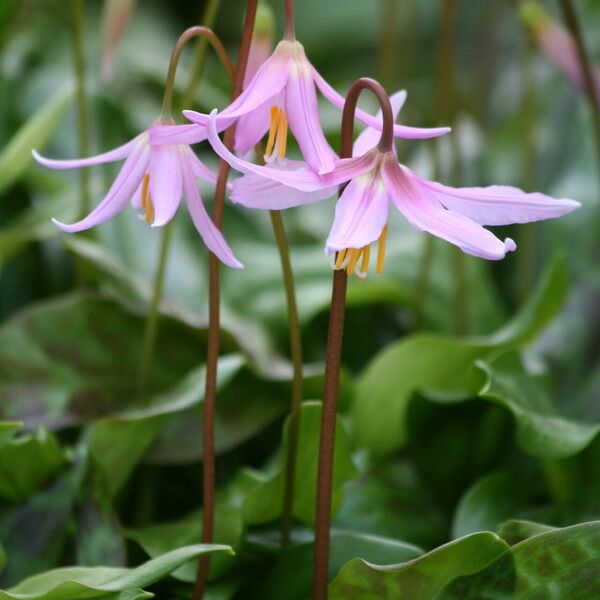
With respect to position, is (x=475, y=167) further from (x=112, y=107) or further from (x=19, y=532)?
(x=19, y=532)

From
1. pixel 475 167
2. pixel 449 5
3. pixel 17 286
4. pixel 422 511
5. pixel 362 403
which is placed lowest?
pixel 422 511

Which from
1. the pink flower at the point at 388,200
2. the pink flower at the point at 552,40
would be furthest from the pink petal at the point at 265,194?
the pink flower at the point at 552,40

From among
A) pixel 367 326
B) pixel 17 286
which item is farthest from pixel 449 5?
pixel 17 286

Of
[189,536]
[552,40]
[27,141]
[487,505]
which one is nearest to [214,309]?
[189,536]

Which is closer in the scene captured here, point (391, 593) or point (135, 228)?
point (391, 593)

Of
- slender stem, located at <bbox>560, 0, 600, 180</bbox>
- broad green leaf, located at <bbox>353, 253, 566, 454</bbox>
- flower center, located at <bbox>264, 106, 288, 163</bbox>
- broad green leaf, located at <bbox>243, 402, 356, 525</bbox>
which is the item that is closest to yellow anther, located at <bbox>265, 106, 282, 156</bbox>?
flower center, located at <bbox>264, 106, 288, 163</bbox>

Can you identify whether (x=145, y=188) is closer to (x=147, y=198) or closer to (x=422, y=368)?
(x=147, y=198)
